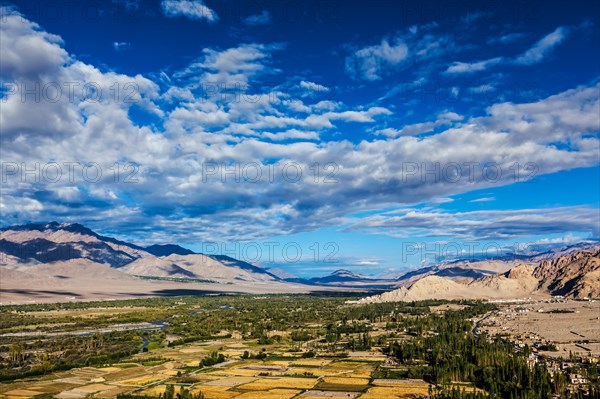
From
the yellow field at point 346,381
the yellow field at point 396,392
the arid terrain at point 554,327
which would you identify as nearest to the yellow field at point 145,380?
the yellow field at point 346,381

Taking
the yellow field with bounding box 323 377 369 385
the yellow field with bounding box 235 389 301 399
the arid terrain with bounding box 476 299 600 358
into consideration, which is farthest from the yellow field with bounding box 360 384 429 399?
the arid terrain with bounding box 476 299 600 358

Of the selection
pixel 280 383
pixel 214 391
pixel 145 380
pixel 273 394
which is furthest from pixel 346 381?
pixel 145 380

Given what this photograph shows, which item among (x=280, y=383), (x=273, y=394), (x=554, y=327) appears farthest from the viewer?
(x=554, y=327)

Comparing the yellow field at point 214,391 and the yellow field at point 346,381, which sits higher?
the yellow field at point 214,391

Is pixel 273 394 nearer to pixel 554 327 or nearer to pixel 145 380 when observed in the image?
pixel 145 380

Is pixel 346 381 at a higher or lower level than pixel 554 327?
higher

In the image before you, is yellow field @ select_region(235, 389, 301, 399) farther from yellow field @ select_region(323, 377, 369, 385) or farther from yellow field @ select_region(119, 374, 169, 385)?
yellow field @ select_region(119, 374, 169, 385)

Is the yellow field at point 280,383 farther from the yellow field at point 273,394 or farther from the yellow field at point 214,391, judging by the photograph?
the yellow field at point 214,391

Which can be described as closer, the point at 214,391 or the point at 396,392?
the point at 396,392

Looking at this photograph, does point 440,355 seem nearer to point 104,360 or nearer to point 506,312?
point 104,360

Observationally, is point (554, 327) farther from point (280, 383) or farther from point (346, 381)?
point (280, 383)

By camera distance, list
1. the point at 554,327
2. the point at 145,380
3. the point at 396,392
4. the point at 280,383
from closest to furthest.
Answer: the point at 396,392, the point at 280,383, the point at 145,380, the point at 554,327

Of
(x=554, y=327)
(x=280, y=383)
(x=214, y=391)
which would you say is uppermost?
(x=214, y=391)
